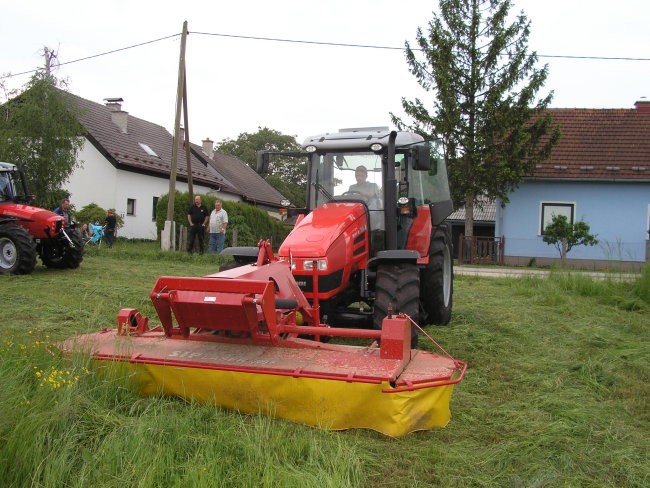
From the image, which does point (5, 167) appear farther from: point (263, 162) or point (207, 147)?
point (207, 147)

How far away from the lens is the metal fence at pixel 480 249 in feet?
74.0

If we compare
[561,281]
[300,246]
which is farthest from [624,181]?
[300,246]

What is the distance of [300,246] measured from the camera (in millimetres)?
5508

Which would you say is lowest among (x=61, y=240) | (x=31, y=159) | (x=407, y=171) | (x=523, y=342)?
(x=523, y=342)

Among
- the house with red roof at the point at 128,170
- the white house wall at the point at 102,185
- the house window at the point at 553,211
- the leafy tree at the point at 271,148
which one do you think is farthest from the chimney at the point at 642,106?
the leafy tree at the point at 271,148

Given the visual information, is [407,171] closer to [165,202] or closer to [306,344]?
[306,344]

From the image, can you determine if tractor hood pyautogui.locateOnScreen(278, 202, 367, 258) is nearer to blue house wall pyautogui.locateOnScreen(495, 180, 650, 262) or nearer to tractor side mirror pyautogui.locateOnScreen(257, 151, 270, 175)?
tractor side mirror pyautogui.locateOnScreen(257, 151, 270, 175)

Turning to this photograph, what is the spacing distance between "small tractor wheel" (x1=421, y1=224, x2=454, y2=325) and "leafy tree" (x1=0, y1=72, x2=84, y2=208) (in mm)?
14409

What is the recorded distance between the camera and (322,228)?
224 inches

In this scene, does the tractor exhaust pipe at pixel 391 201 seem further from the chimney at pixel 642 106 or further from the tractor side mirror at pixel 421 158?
the chimney at pixel 642 106

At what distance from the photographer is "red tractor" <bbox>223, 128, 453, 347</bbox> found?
215 inches

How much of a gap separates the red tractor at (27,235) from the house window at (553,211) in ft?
57.4

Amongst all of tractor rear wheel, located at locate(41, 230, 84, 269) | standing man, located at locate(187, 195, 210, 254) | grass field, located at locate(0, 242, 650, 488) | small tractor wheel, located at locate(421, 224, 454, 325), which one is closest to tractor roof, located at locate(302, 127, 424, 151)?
small tractor wheel, located at locate(421, 224, 454, 325)

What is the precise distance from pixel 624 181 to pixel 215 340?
72.5 feet
